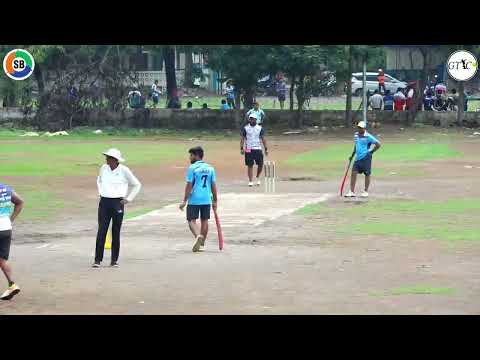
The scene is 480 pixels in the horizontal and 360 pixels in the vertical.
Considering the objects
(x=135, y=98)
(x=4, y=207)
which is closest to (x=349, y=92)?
(x=135, y=98)

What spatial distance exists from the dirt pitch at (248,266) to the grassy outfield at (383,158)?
614 cm

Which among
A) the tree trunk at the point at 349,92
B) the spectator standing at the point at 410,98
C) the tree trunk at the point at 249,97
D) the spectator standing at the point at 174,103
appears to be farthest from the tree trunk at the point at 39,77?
the spectator standing at the point at 410,98

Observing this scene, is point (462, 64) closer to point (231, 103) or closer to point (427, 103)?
point (427, 103)

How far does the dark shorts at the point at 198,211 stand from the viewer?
1819 cm

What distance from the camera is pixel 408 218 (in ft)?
75.2

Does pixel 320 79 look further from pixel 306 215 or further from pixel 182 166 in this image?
pixel 306 215

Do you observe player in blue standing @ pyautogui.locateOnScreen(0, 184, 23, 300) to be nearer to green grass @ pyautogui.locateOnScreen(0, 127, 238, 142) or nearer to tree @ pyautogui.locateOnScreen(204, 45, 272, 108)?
green grass @ pyautogui.locateOnScreen(0, 127, 238, 142)

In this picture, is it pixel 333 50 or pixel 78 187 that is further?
pixel 333 50

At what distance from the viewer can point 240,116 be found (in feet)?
170

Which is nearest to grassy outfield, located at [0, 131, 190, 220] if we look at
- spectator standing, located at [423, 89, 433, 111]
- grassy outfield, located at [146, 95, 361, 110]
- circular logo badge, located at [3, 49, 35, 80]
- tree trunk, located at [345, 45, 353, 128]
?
circular logo badge, located at [3, 49, 35, 80]

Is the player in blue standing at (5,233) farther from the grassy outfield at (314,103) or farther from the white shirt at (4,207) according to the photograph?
the grassy outfield at (314,103)

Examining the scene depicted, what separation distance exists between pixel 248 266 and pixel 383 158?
22.2 metres
